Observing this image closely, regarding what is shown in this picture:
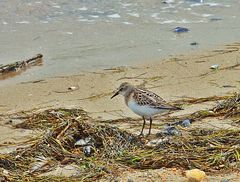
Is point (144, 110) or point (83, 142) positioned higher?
point (144, 110)

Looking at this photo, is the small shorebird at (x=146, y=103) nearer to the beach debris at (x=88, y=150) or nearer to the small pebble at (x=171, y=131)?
the small pebble at (x=171, y=131)

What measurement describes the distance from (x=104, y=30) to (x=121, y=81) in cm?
278

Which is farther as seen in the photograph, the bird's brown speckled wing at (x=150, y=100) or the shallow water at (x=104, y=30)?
the shallow water at (x=104, y=30)

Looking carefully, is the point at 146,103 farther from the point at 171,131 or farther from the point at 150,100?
the point at 171,131

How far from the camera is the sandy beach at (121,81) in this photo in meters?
6.49

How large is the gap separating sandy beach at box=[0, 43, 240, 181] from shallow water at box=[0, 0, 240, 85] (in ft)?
1.24

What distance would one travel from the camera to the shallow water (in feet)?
29.8

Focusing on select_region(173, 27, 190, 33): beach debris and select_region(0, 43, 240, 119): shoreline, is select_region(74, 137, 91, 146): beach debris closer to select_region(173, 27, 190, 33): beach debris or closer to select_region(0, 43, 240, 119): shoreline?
select_region(0, 43, 240, 119): shoreline

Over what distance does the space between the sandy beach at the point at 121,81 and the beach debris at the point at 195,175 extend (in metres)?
1.42

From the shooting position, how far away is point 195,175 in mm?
4473

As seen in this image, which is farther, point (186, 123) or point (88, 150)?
point (186, 123)

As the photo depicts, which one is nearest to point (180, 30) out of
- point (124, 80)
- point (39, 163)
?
point (124, 80)

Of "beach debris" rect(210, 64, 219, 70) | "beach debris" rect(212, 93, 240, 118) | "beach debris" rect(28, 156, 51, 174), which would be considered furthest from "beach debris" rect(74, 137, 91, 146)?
"beach debris" rect(210, 64, 219, 70)

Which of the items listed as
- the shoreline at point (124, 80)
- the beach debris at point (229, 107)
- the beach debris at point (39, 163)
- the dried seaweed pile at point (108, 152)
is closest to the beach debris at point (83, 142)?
the dried seaweed pile at point (108, 152)
